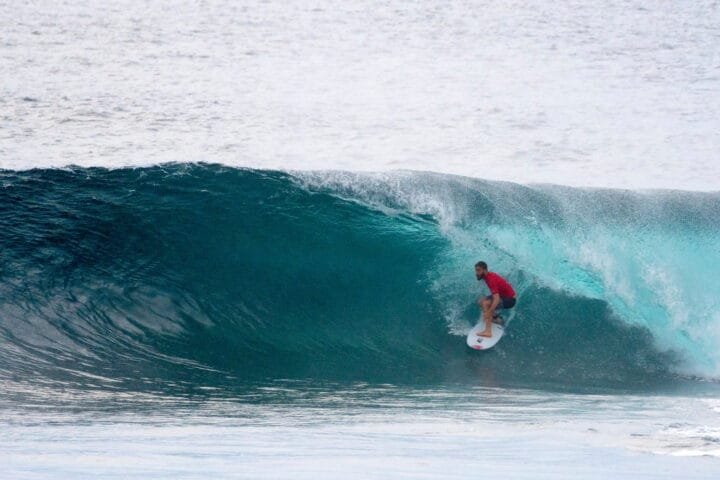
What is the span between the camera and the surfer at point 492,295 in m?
9.45

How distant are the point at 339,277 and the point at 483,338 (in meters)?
1.94

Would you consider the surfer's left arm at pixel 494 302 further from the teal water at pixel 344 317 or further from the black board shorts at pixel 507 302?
the teal water at pixel 344 317

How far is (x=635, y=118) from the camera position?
1474 cm

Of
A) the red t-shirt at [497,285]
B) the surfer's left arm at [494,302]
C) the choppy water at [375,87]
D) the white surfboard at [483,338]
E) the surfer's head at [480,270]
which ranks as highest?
the choppy water at [375,87]

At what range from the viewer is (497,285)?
9539mm

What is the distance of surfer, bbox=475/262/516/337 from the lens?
945cm

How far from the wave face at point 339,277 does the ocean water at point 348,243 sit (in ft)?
0.12

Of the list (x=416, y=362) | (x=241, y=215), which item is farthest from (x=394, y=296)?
(x=241, y=215)

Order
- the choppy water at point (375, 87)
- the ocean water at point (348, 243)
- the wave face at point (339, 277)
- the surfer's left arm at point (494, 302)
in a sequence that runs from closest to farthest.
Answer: the ocean water at point (348, 243) < the wave face at point (339, 277) < the surfer's left arm at point (494, 302) < the choppy water at point (375, 87)

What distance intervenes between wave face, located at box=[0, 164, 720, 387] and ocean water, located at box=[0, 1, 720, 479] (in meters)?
0.04

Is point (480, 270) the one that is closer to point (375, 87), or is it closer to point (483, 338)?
point (483, 338)

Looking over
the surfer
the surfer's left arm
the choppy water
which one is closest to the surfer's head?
the surfer

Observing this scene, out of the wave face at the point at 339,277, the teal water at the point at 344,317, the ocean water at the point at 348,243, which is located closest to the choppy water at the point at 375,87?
the ocean water at the point at 348,243

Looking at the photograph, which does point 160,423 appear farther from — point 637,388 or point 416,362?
point 637,388
